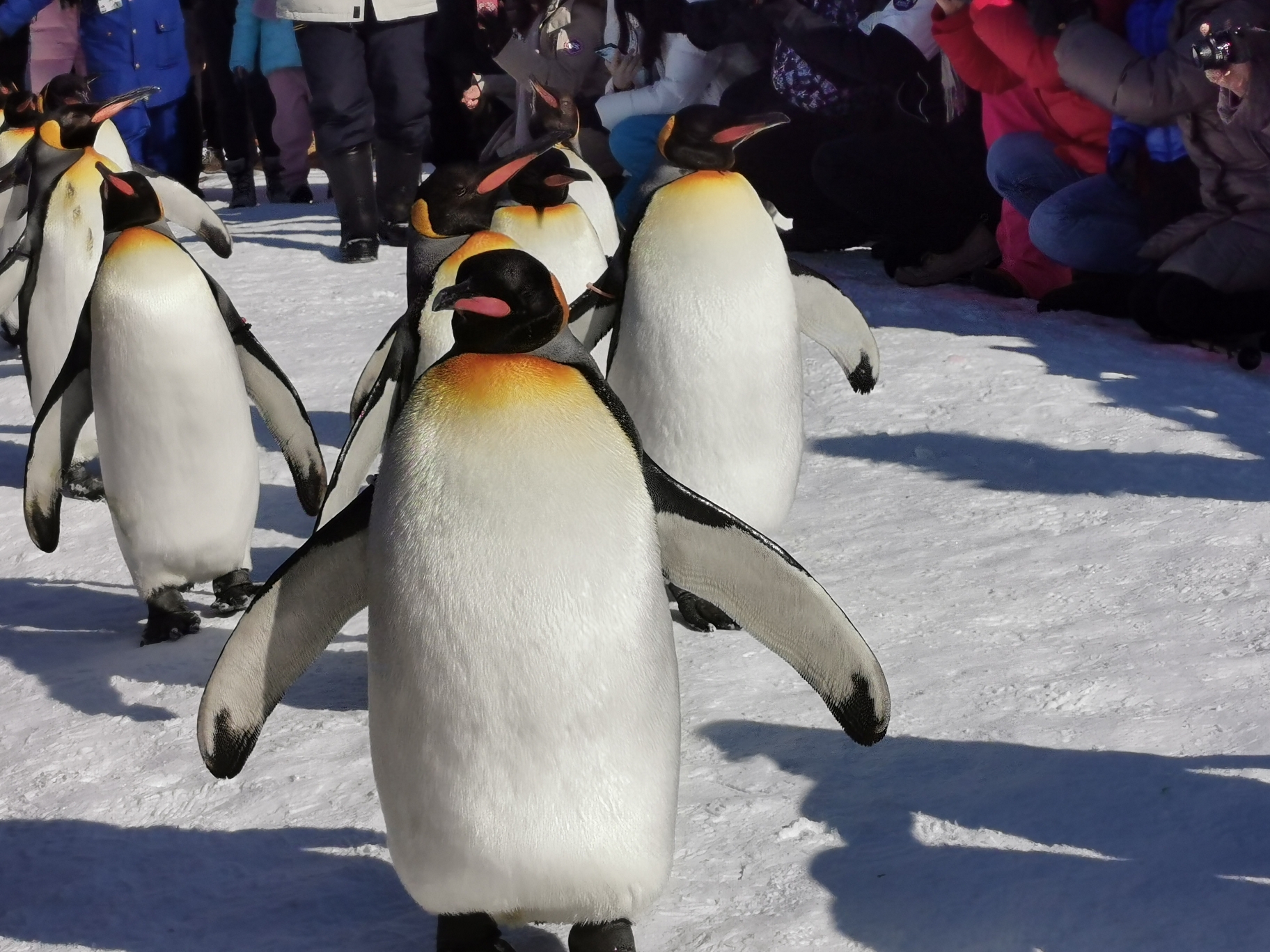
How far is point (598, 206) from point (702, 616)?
215cm

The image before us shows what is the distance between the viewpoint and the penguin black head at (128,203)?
304cm

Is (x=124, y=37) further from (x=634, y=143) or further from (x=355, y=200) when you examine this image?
(x=634, y=143)

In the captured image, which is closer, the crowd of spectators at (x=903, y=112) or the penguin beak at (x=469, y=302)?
the penguin beak at (x=469, y=302)

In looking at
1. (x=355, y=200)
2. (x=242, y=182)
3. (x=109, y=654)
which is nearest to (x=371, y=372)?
(x=109, y=654)

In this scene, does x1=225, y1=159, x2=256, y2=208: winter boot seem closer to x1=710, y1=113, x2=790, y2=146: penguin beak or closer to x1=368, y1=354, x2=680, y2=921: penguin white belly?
x1=710, y1=113, x2=790, y2=146: penguin beak

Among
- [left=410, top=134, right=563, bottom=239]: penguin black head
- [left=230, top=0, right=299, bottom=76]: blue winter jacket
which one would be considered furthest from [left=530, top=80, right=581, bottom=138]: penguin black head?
[left=230, top=0, right=299, bottom=76]: blue winter jacket

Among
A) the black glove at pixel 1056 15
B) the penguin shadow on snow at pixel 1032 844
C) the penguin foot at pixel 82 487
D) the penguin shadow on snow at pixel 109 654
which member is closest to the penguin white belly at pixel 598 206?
the black glove at pixel 1056 15

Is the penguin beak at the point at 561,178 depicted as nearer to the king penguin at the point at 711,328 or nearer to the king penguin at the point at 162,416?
the king penguin at the point at 711,328

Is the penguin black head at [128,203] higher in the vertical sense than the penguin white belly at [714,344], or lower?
higher

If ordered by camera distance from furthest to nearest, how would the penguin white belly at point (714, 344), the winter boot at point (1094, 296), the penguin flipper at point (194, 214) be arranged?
the winter boot at point (1094, 296) < the penguin flipper at point (194, 214) < the penguin white belly at point (714, 344)

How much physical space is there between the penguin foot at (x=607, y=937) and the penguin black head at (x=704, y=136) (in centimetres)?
154

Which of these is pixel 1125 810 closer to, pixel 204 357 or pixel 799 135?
pixel 204 357

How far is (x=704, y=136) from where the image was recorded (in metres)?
2.94

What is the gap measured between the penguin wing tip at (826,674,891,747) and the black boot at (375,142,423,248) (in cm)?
544
